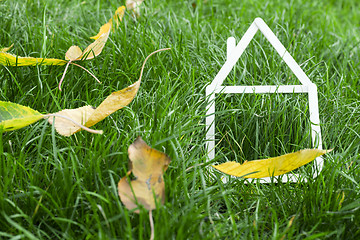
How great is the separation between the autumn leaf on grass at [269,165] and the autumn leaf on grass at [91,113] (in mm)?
400

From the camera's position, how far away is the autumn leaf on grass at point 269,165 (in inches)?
51.7

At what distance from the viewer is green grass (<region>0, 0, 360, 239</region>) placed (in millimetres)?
1177

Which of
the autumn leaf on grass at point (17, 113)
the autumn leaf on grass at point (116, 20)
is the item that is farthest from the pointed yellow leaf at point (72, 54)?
the autumn leaf on grass at point (17, 113)

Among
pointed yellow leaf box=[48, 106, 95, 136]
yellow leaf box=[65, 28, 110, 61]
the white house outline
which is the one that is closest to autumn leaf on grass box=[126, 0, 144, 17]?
yellow leaf box=[65, 28, 110, 61]

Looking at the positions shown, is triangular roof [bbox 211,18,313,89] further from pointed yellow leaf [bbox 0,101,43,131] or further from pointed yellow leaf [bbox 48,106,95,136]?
pointed yellow leaf [bbox 0,101,43,131]

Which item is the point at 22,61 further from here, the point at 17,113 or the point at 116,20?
the point at 116,20

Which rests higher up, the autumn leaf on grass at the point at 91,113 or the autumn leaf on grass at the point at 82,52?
the autumn leaf on grass at the point at 82,52

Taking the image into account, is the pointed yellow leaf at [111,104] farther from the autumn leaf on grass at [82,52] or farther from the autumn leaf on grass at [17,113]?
the autumn leaf on grass at [82,52]

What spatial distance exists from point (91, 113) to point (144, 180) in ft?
1.23

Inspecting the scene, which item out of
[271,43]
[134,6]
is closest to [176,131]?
[271,43]

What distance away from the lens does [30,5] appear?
2537mm

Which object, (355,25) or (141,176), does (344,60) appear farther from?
(141,176)

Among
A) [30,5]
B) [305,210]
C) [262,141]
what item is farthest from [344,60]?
[30,5]

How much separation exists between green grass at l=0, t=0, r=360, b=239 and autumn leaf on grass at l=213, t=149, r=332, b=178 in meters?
0.05
